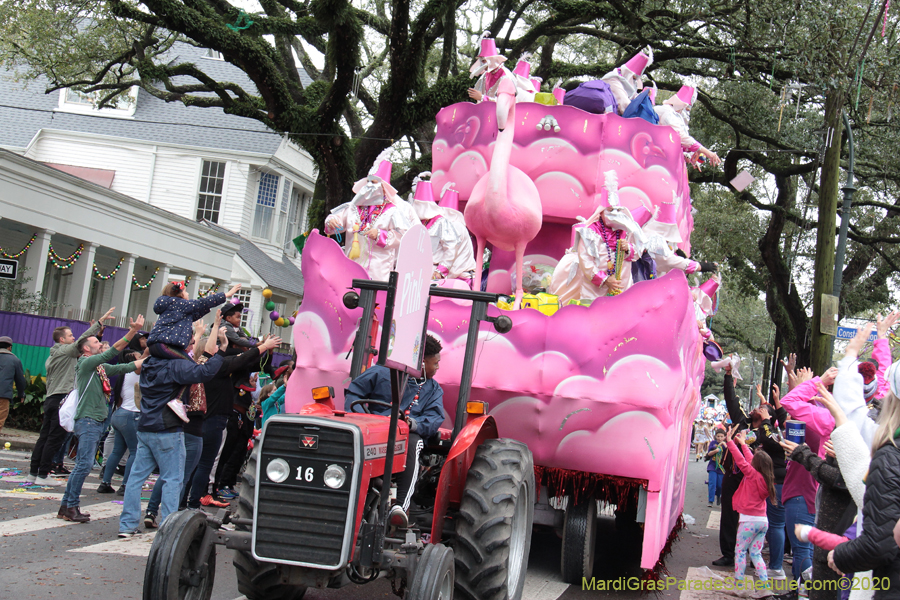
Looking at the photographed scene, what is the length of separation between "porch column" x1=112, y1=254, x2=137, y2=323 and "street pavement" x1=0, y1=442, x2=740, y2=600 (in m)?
9.31

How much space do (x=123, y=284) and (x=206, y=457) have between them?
1200 centimetres

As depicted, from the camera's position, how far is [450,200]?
8.07 metres

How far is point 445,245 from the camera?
7.82 metres

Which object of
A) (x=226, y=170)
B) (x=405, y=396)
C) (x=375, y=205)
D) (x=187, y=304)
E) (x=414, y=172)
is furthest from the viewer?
(x=226, y=170)

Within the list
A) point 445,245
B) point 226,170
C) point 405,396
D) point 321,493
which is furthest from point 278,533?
point 226,170

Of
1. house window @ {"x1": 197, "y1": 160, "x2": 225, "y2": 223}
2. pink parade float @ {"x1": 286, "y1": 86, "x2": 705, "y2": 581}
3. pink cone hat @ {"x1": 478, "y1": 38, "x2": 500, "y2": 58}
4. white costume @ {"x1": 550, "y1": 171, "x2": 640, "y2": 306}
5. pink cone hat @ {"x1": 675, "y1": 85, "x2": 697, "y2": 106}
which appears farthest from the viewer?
house window @ {"x1": 197, "y1": 160, "x2": 225, "y2": 223}

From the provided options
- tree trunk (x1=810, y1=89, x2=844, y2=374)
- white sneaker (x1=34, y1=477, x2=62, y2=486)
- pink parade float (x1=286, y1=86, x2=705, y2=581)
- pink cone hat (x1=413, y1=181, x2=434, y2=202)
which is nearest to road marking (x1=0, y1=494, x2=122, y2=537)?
A: white sneaker (x1=34, y1=477, x2=62, y2=486)

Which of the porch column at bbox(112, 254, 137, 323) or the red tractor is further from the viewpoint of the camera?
the porch column at bbox(112, 254, 137, 323)

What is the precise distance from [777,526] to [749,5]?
8738 millimetres

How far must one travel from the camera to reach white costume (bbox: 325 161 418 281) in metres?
7.55

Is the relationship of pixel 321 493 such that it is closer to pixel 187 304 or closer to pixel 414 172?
pixel 187 304

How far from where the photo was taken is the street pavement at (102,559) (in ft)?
17.6

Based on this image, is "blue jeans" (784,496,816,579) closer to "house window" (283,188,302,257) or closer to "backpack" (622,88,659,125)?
"backpack" (622,88,659,125)

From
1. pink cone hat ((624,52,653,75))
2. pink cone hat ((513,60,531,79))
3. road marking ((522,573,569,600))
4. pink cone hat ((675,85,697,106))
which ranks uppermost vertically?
pink cone hat ((624,52,653,75))
